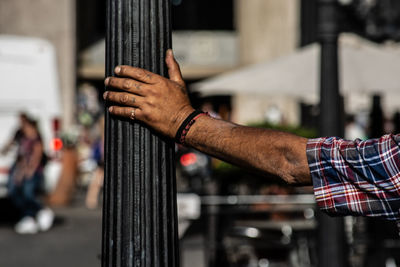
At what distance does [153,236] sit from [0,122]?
32.6ft

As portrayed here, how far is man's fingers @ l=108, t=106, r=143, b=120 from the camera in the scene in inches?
80.0

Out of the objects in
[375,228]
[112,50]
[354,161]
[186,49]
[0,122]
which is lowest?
[375,228]

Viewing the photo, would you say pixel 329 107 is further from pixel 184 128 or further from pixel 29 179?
pixel 29 179

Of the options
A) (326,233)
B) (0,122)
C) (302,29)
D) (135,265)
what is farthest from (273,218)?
(302,29)

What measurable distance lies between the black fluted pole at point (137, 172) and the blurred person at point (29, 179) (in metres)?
8.05

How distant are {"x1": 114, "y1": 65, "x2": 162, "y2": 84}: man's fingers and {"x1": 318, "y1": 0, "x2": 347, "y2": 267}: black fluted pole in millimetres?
2710

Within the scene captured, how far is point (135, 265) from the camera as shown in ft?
6.89

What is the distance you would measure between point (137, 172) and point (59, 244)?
292 inches

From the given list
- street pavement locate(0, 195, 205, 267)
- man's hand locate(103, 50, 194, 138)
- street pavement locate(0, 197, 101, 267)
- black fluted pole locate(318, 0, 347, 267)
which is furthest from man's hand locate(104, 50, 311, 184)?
street pavement locate(0, 197, 101, 267)

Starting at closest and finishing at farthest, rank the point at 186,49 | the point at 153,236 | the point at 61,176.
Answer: the point at 153,236 → the point at 61,176 → the point at 186,49

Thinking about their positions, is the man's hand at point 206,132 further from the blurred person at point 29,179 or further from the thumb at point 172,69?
the blurred person at point 29,179

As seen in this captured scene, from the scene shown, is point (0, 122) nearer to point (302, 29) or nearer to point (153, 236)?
point (153, 236)

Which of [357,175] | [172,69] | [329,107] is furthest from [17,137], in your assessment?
[357,175]

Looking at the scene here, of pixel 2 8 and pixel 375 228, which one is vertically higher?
pixel 2 8
